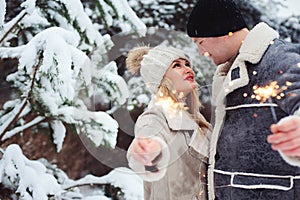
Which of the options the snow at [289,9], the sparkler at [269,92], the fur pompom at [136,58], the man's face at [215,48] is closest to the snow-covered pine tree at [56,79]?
the fur pompom at [136,58]

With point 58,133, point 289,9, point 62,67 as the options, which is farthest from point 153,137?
point 289,9

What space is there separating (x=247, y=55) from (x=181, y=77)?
6.3 inches

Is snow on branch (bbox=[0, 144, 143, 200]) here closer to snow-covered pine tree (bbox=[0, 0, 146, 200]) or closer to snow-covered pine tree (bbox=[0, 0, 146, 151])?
snow-covered pine tree (bbox=[0, 0, 146, 200])

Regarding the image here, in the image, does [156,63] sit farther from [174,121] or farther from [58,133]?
[58,133]

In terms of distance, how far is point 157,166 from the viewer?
976 millimetres

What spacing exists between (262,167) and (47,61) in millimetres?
711

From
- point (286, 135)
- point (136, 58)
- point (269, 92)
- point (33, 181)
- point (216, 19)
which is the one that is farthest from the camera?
point (33, 181)

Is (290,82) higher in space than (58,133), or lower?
higher

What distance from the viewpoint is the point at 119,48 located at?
122cm

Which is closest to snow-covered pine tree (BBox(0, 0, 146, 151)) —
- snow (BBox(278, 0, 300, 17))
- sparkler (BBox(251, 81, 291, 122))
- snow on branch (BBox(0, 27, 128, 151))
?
snow on branch (BBox(0, 27, 128, 151))

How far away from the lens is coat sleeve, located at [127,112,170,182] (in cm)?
98

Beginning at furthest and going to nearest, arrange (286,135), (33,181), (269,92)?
(33,181)
(269,92)
(286,135)

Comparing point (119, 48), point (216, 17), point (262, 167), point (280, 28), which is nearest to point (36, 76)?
point (119, 48)

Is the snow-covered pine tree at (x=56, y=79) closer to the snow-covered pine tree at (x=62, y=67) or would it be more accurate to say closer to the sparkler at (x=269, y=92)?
the snow-covered pine tree at (x=62, y=67)
